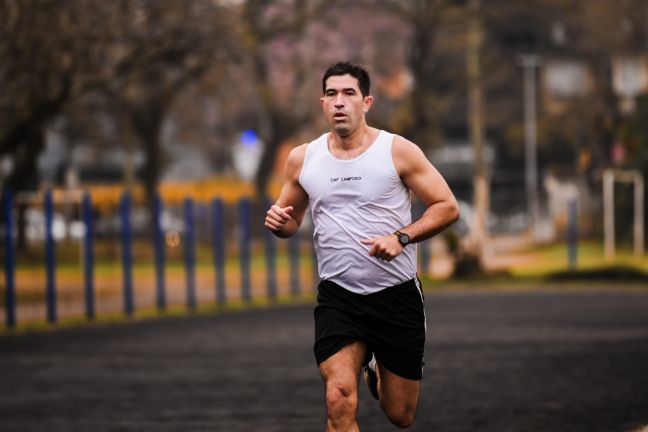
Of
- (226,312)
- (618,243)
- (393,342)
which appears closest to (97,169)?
(618,243)

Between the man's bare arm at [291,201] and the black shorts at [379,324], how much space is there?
1.04 ft

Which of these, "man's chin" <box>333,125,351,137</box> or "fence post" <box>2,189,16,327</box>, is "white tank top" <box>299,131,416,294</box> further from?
"fence post" <box>2,189,16,327</box>

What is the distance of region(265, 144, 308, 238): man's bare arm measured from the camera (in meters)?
6.66

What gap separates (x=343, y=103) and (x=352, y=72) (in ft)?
0.51

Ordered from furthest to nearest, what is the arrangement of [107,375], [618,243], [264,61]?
1. [264,61]
2. [618,243]
3. [107,375]

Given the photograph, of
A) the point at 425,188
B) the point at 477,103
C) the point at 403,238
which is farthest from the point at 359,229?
the point at 477,103

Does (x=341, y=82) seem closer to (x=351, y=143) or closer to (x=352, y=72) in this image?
(x=352, y=72)

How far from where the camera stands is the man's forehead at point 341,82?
21.5 feet

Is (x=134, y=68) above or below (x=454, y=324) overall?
above

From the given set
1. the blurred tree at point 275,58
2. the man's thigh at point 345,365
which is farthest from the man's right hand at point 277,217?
the blurred tree at point 275,58

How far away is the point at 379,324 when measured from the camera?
22.2 feet

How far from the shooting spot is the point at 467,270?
93.8 ft

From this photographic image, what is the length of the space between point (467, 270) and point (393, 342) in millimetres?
21912

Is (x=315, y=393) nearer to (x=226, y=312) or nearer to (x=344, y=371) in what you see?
(x=344, y=371)
